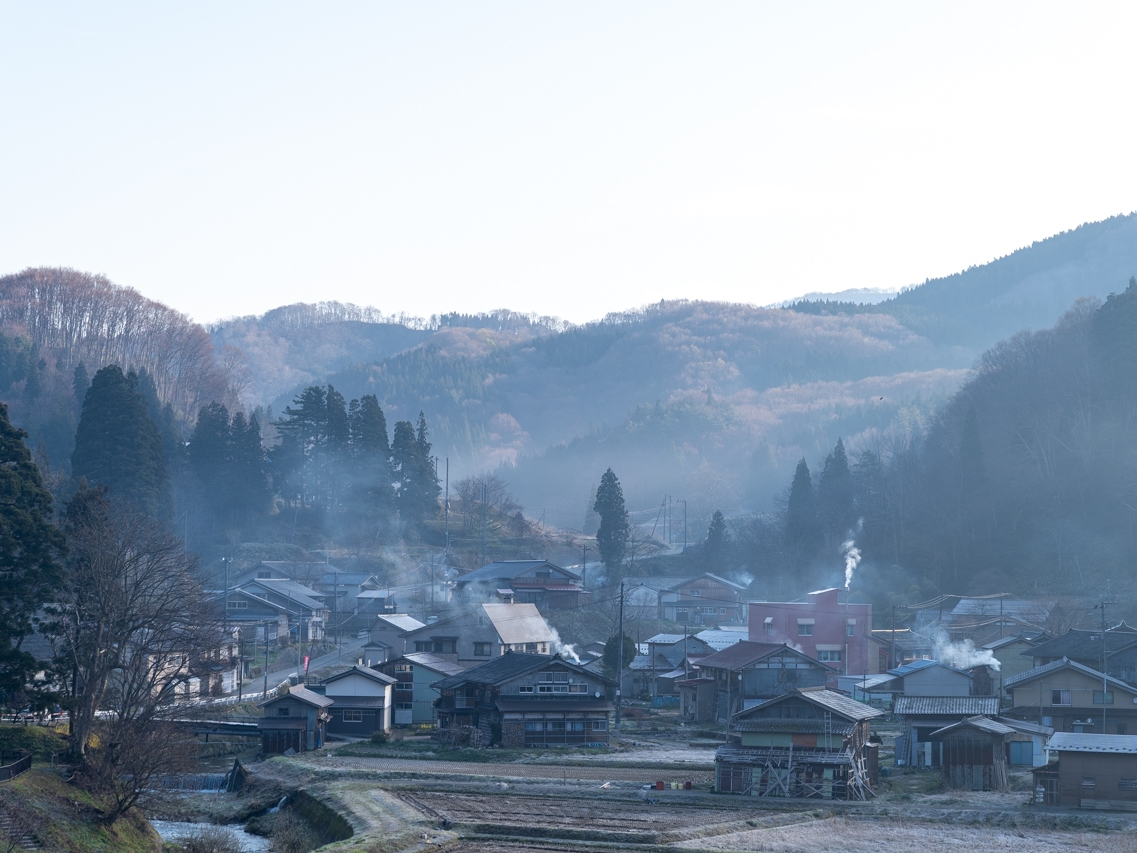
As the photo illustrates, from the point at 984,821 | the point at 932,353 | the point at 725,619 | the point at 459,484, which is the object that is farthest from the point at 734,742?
the point at 932,353

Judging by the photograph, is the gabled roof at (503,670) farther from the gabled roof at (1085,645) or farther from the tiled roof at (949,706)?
the gabled roof at (1085,645)

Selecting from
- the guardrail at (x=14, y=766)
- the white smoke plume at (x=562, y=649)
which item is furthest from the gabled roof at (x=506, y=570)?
the guardrail at (x=14, y=766)

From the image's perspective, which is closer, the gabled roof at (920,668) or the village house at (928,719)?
the village house at (928,719)

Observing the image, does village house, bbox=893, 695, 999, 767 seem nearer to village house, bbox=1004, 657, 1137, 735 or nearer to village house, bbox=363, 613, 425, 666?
village house, bbox=1004, 657, 1137, 735

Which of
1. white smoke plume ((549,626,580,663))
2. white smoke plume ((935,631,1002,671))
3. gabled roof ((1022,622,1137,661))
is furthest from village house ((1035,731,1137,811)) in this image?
white smoke plume ((549,626,580,663))

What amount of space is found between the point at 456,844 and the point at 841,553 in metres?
47.0

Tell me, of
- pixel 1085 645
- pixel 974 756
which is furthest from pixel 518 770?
pixel 1085 645

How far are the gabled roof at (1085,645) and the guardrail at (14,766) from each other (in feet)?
99.8

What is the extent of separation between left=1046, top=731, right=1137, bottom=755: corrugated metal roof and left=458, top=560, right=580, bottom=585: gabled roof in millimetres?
36777

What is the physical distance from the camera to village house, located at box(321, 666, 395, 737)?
3931 centimetres

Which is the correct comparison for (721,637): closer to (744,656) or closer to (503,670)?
(744,656)

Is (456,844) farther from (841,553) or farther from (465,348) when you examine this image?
(465,348)

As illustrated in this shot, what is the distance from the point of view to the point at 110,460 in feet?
188

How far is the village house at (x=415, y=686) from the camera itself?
42406 millimetres
